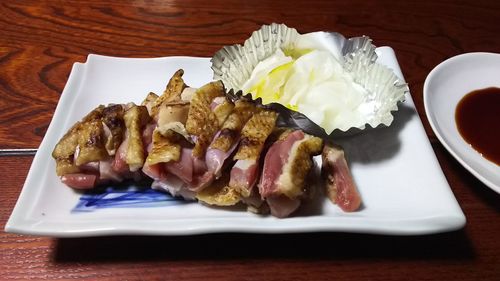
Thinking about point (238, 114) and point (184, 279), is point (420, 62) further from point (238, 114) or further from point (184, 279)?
point (184, 279)

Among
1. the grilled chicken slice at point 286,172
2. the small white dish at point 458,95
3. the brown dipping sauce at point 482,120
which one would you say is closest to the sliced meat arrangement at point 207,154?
the grilled chicken slice at point 286,172

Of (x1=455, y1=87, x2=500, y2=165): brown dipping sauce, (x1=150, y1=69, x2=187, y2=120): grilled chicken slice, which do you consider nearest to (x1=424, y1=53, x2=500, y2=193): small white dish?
(x1=455, y1=87, x2=500, y2=165): brown dipping sauce

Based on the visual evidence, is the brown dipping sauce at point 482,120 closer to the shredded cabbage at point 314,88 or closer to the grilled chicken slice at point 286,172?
the shredded cabbage at point 314,88

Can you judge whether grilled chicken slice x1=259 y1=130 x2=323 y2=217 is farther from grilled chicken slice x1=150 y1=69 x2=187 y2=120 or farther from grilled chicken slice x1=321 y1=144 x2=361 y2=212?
grilled chicken slice x1=150 y1=69 x2=187 y2=120

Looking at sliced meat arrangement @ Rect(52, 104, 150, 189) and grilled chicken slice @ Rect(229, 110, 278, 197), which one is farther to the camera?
sliced meat arrangement @ Rect(52, 104, 150, 189)

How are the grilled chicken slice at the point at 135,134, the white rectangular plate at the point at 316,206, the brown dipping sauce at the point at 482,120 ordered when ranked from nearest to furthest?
the white rectangular plate at the point at 316,206 < the grilled chicken slice at the point at 135,134 < the brown dipping sauce at the point at 482,120

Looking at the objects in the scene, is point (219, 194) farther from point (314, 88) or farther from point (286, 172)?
point (314, 88)
